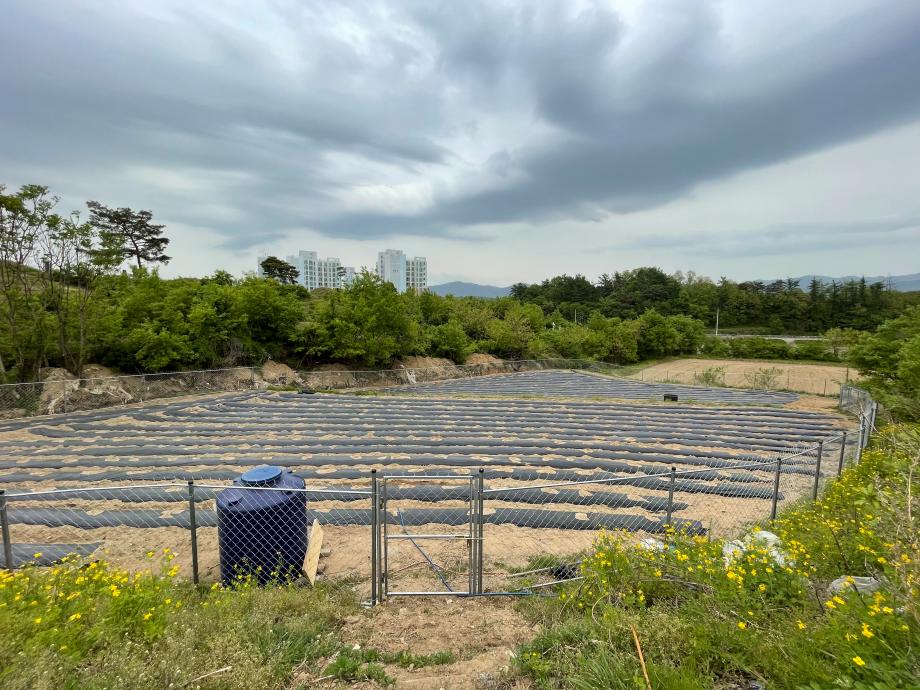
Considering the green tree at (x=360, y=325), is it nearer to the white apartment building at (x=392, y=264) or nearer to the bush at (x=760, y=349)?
the bush at (x=760, y=349)

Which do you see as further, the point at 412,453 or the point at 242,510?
the point at 412,453

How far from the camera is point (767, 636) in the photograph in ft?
8.46

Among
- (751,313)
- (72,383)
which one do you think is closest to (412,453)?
(72,383)

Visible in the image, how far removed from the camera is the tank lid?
4.34m

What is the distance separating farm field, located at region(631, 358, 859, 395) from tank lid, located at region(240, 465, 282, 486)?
31829mm

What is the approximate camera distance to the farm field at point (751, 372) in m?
33.2

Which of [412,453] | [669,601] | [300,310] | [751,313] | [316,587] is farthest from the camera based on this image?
[751,313]

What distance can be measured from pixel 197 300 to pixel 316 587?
20498 mm

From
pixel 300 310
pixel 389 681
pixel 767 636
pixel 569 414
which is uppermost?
pixel 300 310

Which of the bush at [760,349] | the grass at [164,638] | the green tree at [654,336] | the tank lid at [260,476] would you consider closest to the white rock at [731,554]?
the grass at [164,638]

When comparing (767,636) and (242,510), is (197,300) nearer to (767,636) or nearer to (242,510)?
(242,510)

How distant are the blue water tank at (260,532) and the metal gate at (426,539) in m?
0.91

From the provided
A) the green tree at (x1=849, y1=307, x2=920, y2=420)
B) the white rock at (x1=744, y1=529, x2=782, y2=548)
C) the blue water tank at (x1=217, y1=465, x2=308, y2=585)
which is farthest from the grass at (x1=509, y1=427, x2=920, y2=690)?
the green tree at (x1=849, y1=307, x2=920, y2=420)

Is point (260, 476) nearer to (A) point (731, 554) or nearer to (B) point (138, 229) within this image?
(A) point (731, 554)
